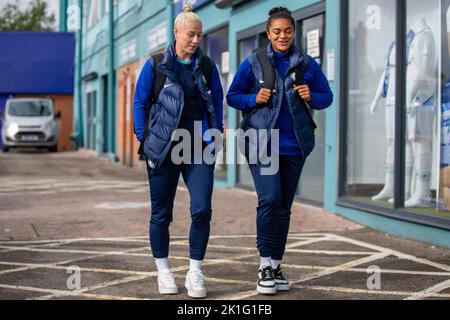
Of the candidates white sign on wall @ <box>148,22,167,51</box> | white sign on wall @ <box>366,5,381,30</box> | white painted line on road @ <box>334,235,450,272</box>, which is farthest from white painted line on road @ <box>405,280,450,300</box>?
white sign on wall @ <box>148,22,167,51</box>

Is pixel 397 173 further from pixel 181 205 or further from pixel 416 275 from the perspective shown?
pixel 181 205

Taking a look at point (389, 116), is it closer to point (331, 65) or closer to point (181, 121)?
point (331, 65)

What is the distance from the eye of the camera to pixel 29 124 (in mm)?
29844

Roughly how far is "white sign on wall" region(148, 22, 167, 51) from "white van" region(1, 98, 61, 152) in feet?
38.3

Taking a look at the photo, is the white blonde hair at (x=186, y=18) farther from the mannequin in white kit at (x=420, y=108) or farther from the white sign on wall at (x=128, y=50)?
the white sign on wall at (x=128, y=50)

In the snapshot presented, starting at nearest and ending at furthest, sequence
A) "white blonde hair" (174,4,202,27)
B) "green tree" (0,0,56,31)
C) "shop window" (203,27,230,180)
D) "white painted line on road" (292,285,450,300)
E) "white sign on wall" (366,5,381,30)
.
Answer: "white blonde hair" (174,4,202,27)
"white painted line on road" (292,285,450,300)
"white sign on wall" (366,5,381,30)
"shop window" (203,27,230,180)
"green tree" (0,0,56,31)

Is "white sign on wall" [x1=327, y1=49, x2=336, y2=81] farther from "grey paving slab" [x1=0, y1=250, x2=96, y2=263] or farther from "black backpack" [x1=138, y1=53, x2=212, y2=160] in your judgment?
"black backpack" [x1=138, y1=53, x2=212, y2=160]

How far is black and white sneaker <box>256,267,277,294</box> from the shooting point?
5.40 meters

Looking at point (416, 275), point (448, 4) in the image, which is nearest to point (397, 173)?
point (448, 4)

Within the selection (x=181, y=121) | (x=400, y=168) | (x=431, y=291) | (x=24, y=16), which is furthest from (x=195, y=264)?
(x=24, y=16)

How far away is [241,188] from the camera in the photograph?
524 inches

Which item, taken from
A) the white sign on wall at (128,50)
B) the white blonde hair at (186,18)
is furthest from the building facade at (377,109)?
the white sign on wall at (128,50)

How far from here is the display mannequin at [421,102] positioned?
8.35 metres

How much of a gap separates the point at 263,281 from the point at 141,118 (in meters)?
1.36
